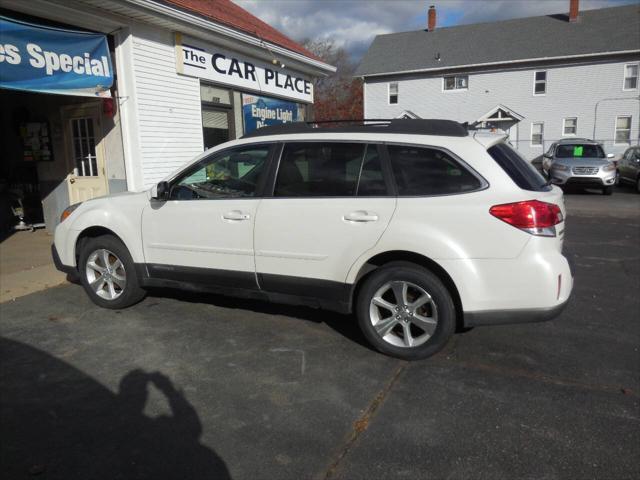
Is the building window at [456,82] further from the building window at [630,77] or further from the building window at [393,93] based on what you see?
the building window at [630,77]

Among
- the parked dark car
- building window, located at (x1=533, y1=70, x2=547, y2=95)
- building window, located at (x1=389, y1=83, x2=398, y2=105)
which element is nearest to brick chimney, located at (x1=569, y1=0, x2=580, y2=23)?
building window, located at (x1=533, y1=70, x2=547, y2=95)

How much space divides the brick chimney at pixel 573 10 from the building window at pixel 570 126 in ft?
19.8

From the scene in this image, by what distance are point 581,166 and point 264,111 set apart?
11.0 metres

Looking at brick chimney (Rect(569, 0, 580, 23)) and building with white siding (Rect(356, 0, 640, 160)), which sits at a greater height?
brick chimney (Rect(569, 0, 580, 23))

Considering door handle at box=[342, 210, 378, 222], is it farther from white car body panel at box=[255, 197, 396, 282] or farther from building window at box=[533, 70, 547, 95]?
building window at box=[533, 70, 547, 95]

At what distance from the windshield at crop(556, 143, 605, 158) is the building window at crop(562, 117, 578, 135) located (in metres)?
10.5

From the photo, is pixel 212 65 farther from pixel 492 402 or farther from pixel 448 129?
pixel 492 402

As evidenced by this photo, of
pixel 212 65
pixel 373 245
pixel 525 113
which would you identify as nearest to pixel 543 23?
pixel 525 113

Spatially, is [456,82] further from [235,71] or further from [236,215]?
[236,215]

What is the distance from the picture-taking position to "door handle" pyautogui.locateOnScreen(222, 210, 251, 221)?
4473 millimetres

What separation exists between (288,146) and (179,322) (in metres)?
1.98

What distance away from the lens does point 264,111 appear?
473 inches

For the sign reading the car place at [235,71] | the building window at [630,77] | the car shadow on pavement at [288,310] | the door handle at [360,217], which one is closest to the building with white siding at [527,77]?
the building window at [630,77]

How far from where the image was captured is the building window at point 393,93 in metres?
31.9
